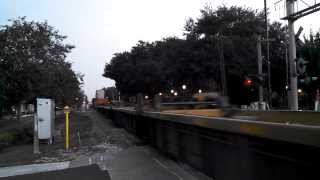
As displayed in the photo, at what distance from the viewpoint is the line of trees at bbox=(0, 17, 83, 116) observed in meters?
37.1

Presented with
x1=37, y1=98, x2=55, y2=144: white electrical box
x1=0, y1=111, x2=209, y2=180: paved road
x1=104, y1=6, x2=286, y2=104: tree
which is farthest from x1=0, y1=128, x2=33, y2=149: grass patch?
x1=104, y1=6, x2=286, y2=104: tree

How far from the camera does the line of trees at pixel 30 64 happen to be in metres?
37.1

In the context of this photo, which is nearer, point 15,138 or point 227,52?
point 15,138

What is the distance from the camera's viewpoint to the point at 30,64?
38656mm

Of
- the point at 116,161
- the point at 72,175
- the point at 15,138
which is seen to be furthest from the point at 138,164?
the point at 15,138

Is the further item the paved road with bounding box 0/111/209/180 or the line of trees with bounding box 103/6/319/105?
the line of trees with bounding box 103/6/319/105

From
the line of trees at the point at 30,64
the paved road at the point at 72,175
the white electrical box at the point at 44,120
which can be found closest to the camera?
the paved road at the point at 72,175

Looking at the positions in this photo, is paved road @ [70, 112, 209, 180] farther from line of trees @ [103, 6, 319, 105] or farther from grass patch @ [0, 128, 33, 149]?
line of trees @ [103, 6, 319, 105]

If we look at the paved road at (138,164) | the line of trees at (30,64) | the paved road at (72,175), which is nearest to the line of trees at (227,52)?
the line of trees at (30,64)

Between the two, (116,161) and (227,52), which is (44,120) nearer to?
(116,161)

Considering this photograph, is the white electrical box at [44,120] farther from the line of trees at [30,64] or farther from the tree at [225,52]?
the tree at [225,52]

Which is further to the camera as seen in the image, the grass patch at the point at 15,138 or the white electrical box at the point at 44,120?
the grass patch at the point at 15,138

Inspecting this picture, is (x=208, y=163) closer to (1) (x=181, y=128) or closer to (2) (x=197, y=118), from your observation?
(2) (x=197, y=118)

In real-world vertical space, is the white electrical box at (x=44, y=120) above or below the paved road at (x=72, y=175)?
above
